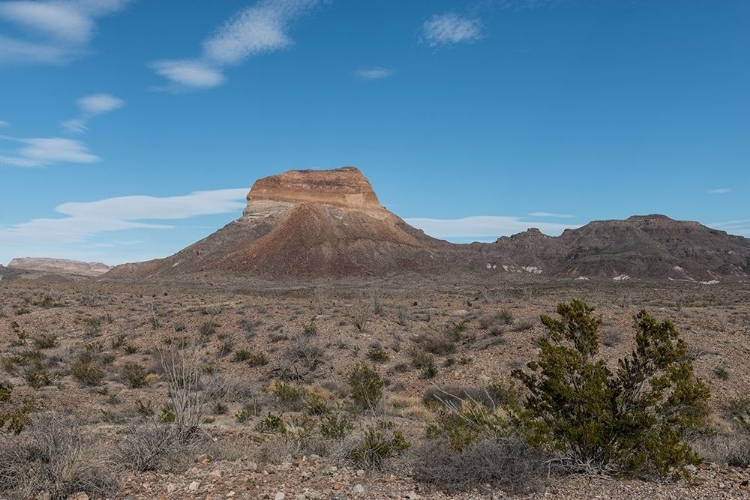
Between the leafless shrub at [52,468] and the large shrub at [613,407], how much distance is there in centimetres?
438

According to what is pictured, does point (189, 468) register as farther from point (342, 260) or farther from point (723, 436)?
point (342, 260)

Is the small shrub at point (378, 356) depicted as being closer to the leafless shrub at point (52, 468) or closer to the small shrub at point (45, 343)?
the leafless shrub at point (52, 468)

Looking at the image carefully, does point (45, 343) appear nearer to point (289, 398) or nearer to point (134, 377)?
point (134, 377)

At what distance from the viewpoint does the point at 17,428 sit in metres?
5.35

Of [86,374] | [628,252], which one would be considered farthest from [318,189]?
[86,374]

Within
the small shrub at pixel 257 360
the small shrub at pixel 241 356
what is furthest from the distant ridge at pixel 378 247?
the small shrub at pixel 257 360

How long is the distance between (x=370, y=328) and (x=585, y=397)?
46.0ft

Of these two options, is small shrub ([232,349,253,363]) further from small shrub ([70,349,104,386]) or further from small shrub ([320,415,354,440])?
small shrub ([320,415,354,440])

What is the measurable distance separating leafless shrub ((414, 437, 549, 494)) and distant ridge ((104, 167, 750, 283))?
76.1m

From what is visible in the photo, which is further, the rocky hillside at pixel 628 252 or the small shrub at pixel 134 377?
the rocky hillside at pixel 628 252

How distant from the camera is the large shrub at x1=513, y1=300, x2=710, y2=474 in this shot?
5.23 meters

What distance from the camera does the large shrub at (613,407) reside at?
523 centimetres

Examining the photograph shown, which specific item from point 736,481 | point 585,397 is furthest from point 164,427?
point 736,481

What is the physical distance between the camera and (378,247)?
92125 millimetres
